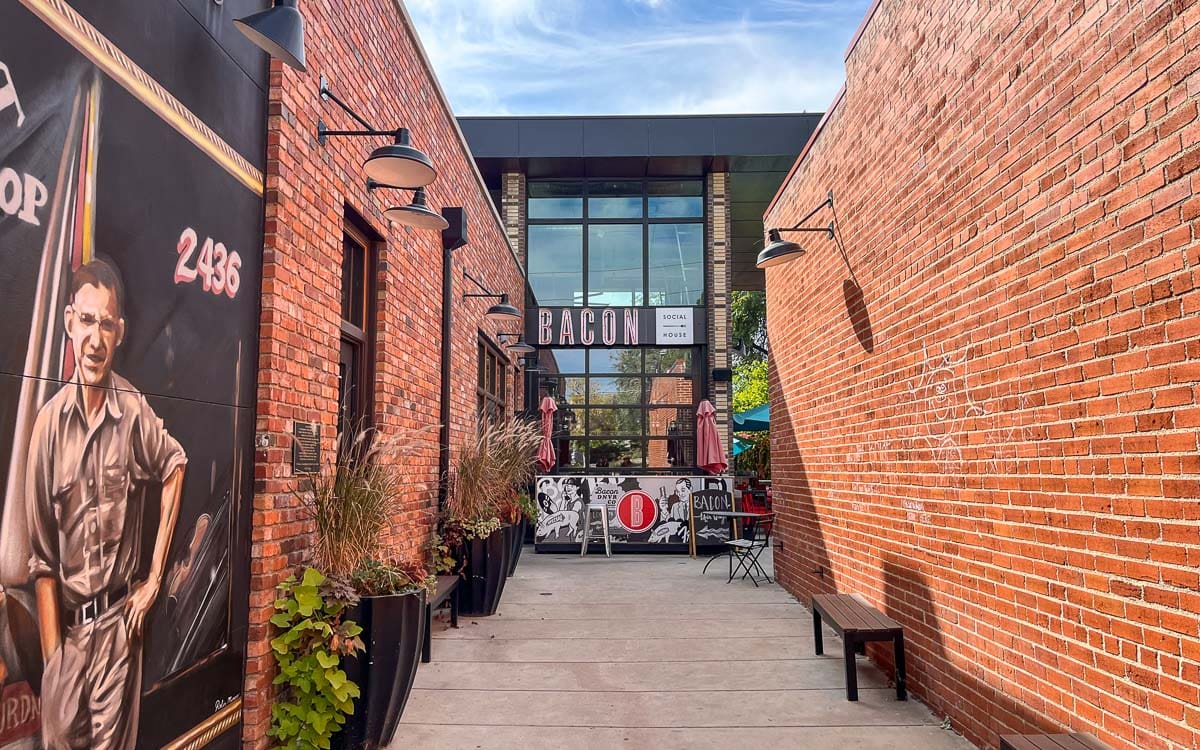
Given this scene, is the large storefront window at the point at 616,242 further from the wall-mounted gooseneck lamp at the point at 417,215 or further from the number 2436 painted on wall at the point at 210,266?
the number 2436 painted on wall at the point at 210,266

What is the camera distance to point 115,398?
2287mm

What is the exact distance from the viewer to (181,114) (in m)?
2.64

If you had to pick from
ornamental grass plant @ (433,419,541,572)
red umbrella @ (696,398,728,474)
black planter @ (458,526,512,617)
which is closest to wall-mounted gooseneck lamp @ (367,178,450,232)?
ornamental grass plant @ (433,419,541,572)

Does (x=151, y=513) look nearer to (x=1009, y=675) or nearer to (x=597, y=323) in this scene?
(x=1009, y=675)

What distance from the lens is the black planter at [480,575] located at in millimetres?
6316

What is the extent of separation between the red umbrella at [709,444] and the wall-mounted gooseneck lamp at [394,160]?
27.1 feet

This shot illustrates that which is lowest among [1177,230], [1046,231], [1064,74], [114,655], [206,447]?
[114,655]

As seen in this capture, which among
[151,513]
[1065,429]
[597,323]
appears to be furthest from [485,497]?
[597,323]

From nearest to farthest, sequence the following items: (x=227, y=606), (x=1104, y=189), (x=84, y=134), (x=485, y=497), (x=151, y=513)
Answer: (x=84, y=134), (x=151, y=513), (x=1104, y=189), (x=227, y=606), (x=485, y=497)

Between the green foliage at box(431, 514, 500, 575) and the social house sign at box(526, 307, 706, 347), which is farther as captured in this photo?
the social house sign at box(526, 307, 706, 347)

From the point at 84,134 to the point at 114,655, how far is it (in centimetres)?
152

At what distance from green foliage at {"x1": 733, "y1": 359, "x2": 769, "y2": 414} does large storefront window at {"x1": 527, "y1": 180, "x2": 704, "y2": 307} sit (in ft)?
47.1

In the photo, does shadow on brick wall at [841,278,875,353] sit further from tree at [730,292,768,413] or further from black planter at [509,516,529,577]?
tree at [730,292,768,413]

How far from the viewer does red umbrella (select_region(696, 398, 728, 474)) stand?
38.0 feet
